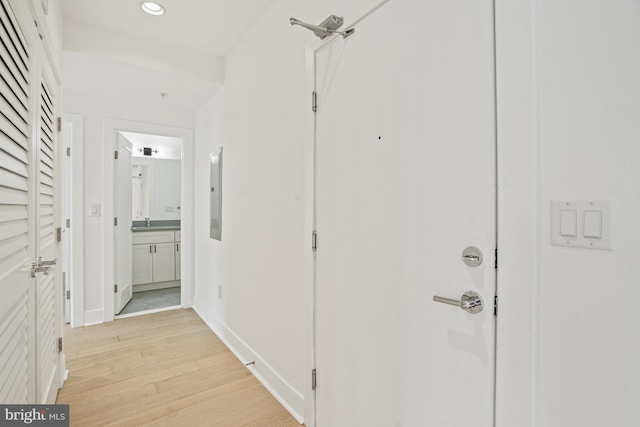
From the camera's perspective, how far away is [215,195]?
10.1ft

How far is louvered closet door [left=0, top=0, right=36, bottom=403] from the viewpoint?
0.92 metres

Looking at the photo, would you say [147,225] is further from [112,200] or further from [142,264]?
[112,200]

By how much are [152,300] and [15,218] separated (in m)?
3.54

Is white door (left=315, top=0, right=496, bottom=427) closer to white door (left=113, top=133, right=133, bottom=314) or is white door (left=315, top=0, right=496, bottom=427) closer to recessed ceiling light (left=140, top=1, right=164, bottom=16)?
recessed ceiling light (left=140, top=1, right=164, bottom=16)

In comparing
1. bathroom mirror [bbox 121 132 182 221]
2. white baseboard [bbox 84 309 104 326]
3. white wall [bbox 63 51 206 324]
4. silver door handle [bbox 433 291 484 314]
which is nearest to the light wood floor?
white baseboard [bbox 84 309 104 326]

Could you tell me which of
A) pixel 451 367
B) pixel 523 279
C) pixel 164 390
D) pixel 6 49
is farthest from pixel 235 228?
pixel 523 279

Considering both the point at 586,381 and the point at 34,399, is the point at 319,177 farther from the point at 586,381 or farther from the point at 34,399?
the point at 34,399

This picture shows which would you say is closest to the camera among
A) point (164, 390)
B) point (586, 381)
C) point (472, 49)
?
point (586, 381)

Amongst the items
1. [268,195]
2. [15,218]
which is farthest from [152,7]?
[15,218]

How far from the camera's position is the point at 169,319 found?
11.1 feet

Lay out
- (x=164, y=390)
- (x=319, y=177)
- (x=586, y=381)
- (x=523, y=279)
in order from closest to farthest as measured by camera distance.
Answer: (x=586, y=381)
(x=523, y=279)
(x=319, y=177)
(x=164, y=390)

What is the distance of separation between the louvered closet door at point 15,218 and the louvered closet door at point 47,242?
20 centimetres

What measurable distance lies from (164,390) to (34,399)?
0.90m

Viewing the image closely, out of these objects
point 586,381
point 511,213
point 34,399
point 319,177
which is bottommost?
point 34,399
